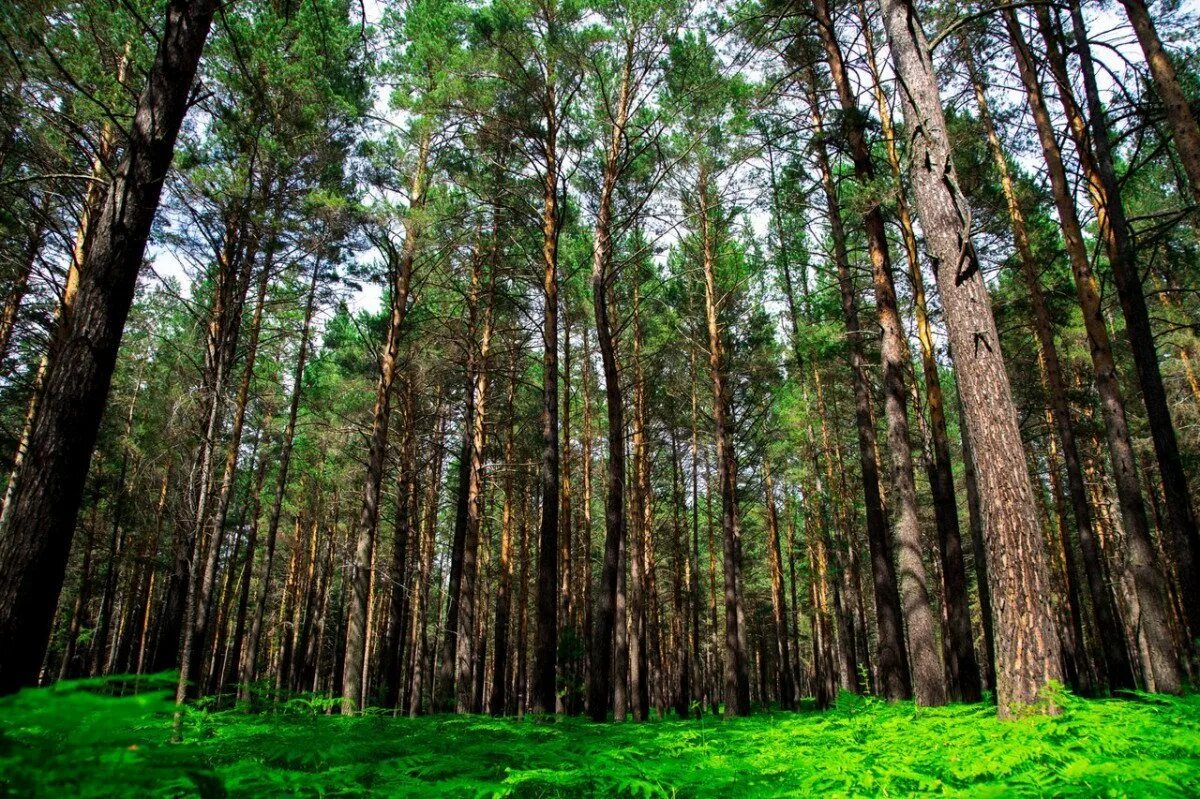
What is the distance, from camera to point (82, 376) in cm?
384

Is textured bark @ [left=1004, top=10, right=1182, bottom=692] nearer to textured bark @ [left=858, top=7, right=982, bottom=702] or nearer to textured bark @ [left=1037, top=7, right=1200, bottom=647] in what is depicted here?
textured bark @ [left=1037, top=7, right=1200, bottom=647]

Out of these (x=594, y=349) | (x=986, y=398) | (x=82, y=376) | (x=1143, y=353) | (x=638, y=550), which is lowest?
(x=638, y=550)

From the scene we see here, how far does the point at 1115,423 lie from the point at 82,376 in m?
12.4

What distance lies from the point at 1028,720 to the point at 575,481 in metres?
22.5

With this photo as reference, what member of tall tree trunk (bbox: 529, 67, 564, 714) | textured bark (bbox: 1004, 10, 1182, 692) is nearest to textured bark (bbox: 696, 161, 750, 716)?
tall tree trunk (bbox: 529, 67, 564, 714)

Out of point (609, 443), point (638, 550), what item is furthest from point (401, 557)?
point (609, 443)

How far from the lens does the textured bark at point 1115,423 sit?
7938 mm

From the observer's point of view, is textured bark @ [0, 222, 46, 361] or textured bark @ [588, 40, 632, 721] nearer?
textured bark @ [588, 40, 632, 721]

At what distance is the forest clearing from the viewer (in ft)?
11.2

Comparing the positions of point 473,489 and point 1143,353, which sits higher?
point 1143,353

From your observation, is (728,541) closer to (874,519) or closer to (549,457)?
(874,519)

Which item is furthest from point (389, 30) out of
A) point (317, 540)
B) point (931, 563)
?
point (931, 563)

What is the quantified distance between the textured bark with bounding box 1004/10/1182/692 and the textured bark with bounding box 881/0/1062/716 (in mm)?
5374

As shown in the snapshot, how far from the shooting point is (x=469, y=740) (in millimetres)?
4312
